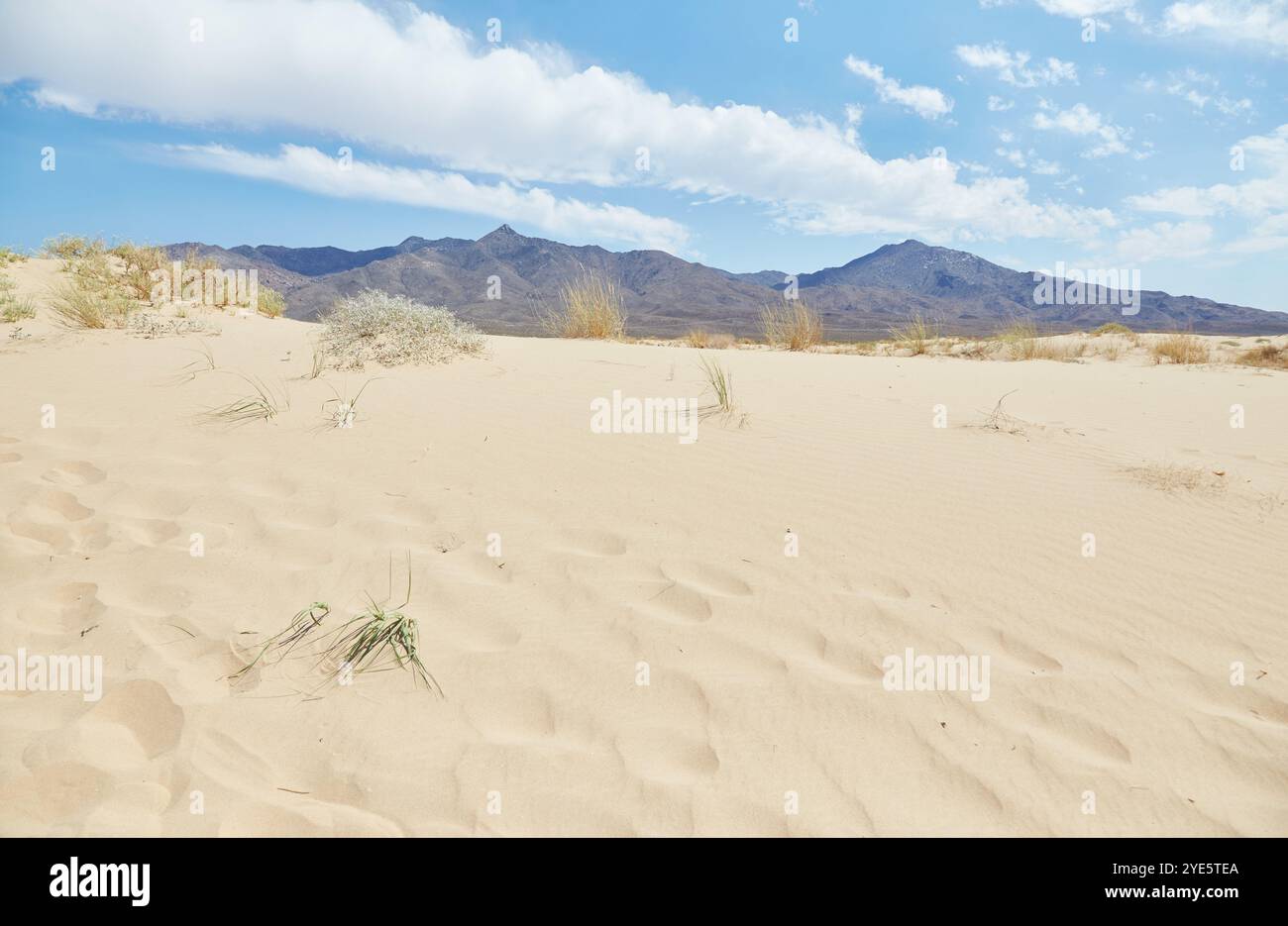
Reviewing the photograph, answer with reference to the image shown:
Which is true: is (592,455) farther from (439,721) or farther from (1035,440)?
(1035,440)

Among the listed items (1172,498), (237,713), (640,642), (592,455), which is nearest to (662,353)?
(592,455)

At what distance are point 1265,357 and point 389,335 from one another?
1318 cm

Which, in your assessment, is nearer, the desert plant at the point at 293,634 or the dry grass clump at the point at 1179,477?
the desert plant at the point at 293,634

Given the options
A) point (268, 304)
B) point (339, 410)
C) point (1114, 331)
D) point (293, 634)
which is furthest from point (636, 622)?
point (1114, 331)

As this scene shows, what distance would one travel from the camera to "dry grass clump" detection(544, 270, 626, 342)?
32.2ft

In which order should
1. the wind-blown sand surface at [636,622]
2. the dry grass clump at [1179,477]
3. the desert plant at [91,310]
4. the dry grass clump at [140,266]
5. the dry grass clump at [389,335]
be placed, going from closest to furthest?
the wind-blown sand surface at [636,622] → the dry grass clump at [1179,477] → the dry grass clump at [389,335] → the desert plant at [91,310] → the dry grass clump at [140,266]

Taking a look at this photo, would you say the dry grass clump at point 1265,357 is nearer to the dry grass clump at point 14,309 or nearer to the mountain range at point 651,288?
the dry grass clump at point 14,309

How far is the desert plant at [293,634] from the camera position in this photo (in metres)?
2.20

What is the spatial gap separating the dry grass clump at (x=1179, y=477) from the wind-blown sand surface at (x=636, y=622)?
0.04 metres

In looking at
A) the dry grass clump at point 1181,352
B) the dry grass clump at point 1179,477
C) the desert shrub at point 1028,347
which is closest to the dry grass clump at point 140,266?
the dry grass clump at point 1179,477

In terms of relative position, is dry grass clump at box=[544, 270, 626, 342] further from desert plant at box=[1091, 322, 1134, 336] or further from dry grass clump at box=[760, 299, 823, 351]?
desert plant at box=[1091, 322, 1134, 336]

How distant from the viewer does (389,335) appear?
5.91 meters

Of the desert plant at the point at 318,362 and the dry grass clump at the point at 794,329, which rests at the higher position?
the dry grass clump at the point at 794,329

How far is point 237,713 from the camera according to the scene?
77.9 inches
